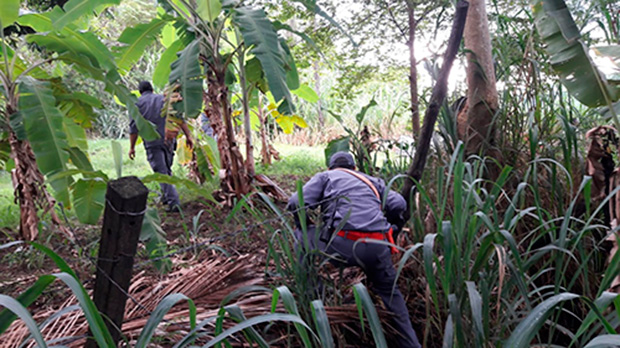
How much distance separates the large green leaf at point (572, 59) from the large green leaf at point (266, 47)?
2.55 meters

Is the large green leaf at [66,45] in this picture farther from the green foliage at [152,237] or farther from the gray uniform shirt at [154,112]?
the gray uniform shirt at [154,112]

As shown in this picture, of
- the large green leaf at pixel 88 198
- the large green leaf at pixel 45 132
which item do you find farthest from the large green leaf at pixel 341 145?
the large green leaf at pixel 45 132

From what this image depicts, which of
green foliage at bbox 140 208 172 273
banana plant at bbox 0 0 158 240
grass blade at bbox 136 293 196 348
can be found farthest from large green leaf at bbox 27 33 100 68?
grass blade at bbox 136 293 196 348

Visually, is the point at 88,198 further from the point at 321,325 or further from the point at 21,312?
the point at 21,312

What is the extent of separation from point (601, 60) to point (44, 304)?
3.74 m

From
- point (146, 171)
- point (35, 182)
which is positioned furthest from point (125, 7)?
point (35, 182)

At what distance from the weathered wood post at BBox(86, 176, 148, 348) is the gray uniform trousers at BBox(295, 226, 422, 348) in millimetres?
1263

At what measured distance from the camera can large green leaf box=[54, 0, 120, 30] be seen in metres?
4.61

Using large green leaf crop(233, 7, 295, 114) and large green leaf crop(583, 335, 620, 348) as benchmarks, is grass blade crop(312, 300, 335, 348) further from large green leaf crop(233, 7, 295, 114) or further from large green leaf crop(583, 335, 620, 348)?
large green leaf crop(233, 7, 295, 114)

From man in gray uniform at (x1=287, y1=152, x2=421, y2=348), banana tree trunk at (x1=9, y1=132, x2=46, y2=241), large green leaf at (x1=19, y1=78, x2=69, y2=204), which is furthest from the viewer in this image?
banana tree trunk at (x1=9, y1=132, x2=46, y2=241)

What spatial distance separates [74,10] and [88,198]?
204 centimetres

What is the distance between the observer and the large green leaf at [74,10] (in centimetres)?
461

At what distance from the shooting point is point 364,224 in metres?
2.98

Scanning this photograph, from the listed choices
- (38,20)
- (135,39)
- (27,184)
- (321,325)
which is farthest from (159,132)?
(321,325)
